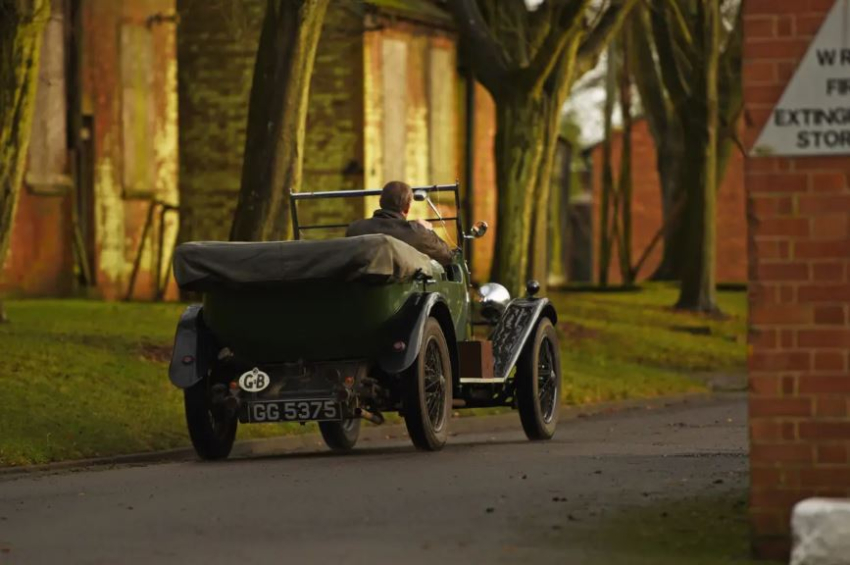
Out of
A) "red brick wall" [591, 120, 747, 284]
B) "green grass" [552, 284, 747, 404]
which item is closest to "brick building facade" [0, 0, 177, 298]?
"green grass" [552, 284, 747, 404]

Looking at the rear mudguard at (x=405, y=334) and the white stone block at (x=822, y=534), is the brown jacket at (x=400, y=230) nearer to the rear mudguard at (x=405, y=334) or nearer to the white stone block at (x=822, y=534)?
the rear mudguard at (x=405, y=334)

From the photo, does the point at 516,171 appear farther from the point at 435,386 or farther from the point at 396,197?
the point at 435,386

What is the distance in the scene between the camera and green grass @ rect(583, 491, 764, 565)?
8.96m

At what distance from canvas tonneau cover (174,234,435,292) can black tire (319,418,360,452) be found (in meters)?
2.41

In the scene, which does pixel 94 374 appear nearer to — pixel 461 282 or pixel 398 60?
pixel 461 282

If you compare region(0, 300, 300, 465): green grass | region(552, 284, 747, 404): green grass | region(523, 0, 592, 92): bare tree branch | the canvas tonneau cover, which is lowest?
region(552, 284, 747, 404): green grass

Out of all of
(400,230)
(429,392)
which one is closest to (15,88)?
(400,230)

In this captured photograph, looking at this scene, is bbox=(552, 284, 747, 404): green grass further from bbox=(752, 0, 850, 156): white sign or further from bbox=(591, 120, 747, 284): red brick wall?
bbox=(591, 120, 747, 284): red brick wall

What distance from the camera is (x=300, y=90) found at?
74.1 feet

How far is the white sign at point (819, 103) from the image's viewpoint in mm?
8688

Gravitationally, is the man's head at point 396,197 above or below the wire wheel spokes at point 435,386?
above

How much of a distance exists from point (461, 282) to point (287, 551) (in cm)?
707

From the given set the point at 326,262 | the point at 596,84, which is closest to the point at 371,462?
the point at 326,262

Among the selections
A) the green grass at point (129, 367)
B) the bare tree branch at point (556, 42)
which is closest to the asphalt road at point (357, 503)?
the green grass at point (129, 367)
